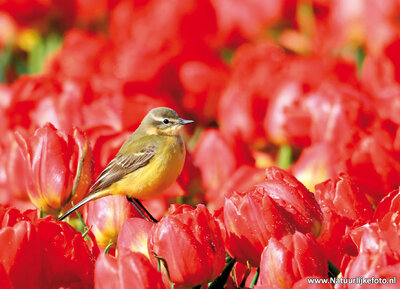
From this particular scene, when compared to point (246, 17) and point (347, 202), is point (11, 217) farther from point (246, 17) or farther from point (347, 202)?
point (246, 17)

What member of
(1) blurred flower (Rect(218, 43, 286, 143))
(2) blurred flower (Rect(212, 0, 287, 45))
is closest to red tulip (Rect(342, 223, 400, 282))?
(1) blurred flower (Rect(218, 43, 286, 143))

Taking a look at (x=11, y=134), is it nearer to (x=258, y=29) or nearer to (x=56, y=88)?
(x=56, y=88)

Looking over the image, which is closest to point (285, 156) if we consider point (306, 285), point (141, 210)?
point (141, 210)

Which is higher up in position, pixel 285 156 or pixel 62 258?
pixel 62 258

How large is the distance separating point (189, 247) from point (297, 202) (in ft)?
0.44

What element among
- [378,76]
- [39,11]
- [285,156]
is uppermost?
[39,11]

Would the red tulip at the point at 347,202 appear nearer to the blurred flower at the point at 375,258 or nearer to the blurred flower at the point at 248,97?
the blurred flower at the point at 375,258

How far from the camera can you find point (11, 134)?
1.23 meters

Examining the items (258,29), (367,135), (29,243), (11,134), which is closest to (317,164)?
(367,135)

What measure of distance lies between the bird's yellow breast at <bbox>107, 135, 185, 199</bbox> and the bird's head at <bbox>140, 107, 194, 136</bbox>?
74 millimetres

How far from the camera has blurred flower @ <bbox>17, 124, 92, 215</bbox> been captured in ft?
3.23

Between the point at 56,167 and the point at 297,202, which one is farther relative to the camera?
the point at 56,167

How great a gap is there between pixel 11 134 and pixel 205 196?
30cm

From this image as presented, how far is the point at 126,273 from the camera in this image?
2.24 ft
